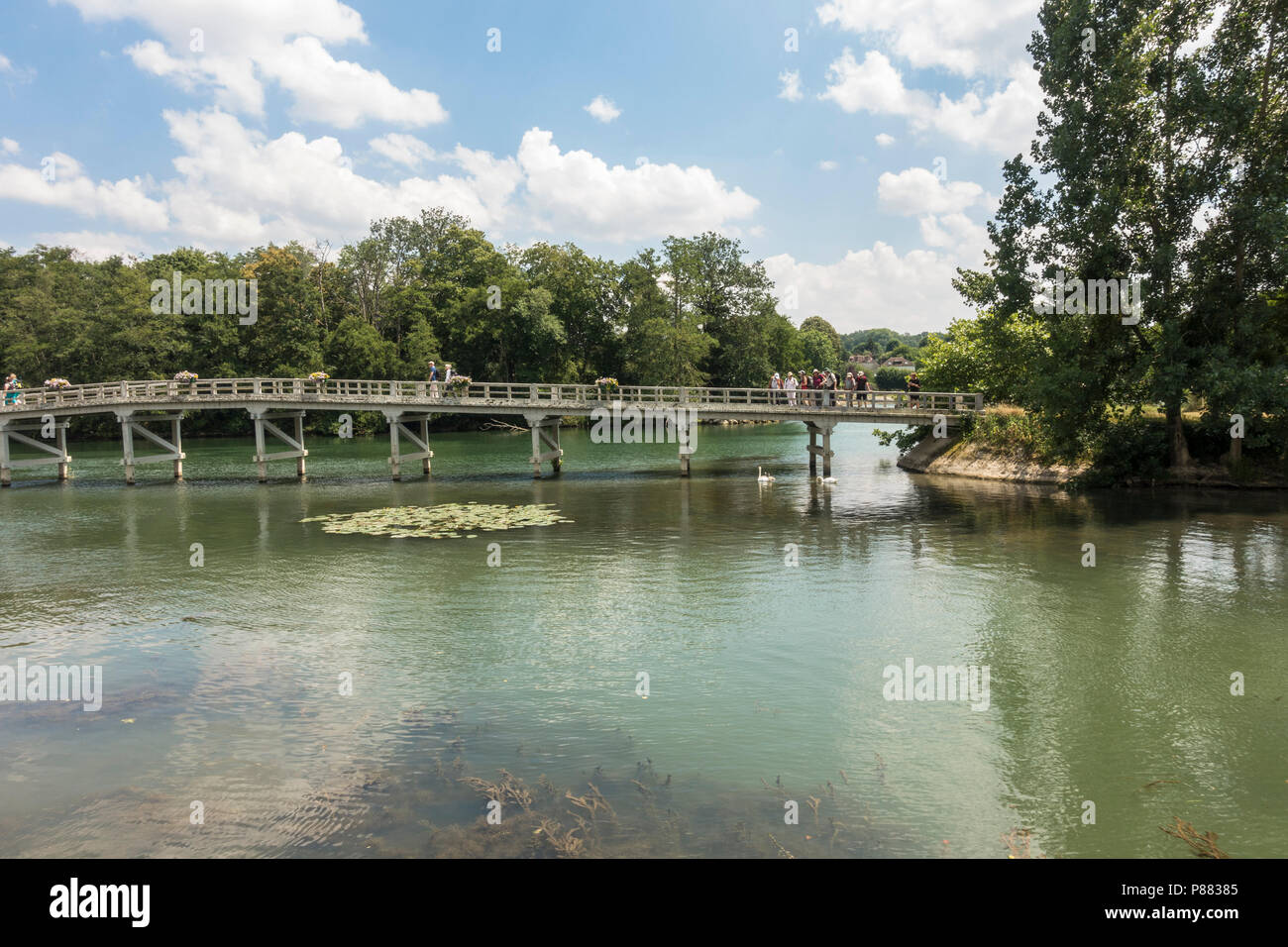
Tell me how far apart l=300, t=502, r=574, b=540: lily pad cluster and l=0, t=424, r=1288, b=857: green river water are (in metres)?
1.19

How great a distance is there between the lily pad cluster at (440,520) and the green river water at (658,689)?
119 cm

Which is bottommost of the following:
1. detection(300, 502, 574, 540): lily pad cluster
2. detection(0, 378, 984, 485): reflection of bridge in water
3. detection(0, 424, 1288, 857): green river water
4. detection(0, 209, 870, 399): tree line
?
detection(0, 424, 1288, 857): green river water

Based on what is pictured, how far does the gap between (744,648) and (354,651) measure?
23.3 feet

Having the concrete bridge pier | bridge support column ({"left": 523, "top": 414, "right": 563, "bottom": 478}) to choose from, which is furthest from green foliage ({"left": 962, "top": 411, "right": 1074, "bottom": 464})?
bridge support column ({"left": 523, "top": 414, "right": 563, "bottom": 478})

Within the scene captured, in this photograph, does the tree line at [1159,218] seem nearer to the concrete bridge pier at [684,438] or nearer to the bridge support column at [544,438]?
the concrete bridge pier at [684,438]

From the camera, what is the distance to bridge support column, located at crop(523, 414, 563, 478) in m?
43.7

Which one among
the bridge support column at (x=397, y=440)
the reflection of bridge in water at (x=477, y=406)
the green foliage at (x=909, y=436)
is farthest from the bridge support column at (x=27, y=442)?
the green foliage at (x=909, y=436)

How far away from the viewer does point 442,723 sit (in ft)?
38.5

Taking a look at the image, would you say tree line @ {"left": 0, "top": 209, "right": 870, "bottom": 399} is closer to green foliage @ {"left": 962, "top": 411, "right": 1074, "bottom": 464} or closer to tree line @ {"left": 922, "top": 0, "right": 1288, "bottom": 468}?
green foliage @ {"left": 962, "top": 411, "right": 1074, "bottom": 464}

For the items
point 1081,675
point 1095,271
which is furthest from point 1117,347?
point 1081,675

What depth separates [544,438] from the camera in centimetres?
4553

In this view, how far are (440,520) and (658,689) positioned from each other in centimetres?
1862

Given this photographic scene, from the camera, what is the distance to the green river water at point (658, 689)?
29.2 ft
